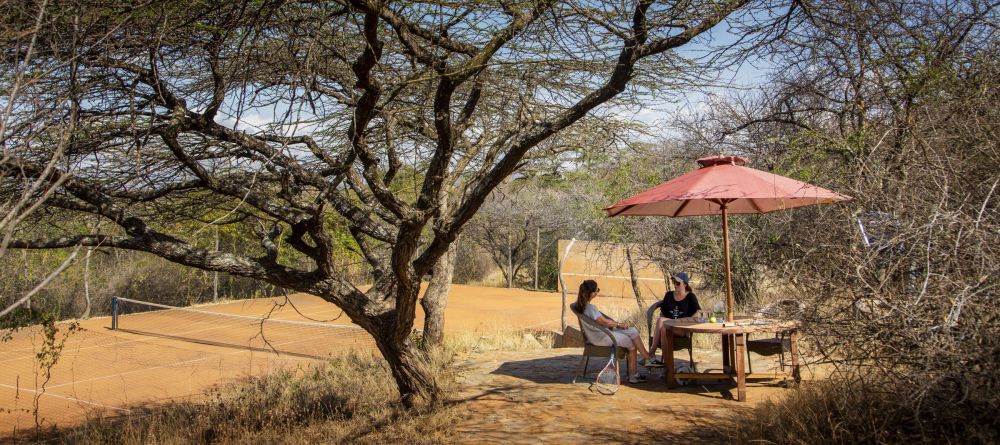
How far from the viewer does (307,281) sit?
7441mm

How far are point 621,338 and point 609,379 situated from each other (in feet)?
1.52

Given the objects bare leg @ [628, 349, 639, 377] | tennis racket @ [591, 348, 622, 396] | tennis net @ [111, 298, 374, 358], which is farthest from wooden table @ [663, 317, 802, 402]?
tennis net @ [111, 298, 374, 358]

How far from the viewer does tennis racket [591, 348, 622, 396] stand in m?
8.35

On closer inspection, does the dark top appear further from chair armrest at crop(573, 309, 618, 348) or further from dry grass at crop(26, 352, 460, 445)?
dry grass at crop(26, 352, 460, 445)

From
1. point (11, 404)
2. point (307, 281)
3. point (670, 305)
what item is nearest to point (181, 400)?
point (11, 404)

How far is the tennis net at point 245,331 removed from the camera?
A: 16.2m

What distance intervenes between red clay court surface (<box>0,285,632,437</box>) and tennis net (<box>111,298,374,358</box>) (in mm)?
30

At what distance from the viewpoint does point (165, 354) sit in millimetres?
16750

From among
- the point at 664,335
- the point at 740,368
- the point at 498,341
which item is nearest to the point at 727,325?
the point at 740,368

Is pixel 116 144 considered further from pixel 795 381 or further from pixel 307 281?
pixel 795 381

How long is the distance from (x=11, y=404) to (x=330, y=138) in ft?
22.4

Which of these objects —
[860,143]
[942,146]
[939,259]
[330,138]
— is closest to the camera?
[939,259]

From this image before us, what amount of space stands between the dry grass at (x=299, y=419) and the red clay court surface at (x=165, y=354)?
44.4 inches

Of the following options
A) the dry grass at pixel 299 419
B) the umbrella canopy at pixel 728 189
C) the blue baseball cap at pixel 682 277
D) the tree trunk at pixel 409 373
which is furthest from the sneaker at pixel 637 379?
the tree trunk at pixel 409 373
